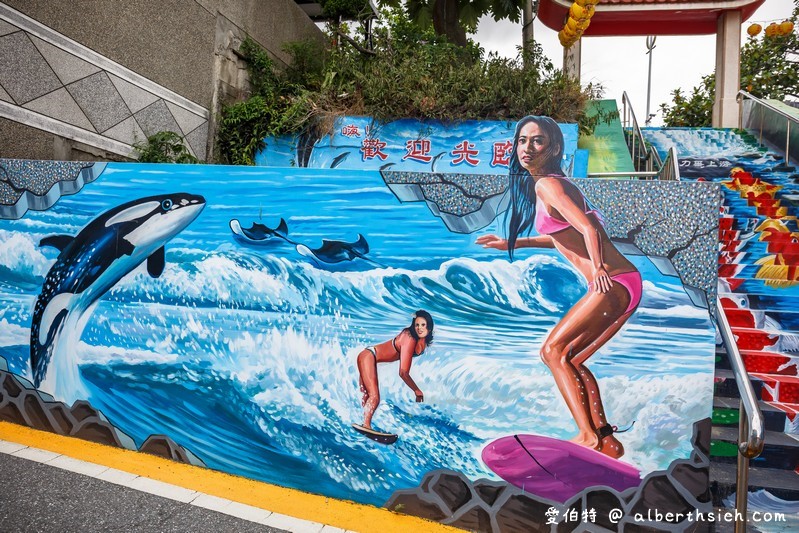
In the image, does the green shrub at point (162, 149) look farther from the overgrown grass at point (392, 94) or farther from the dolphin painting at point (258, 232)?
the dolphin painting at point (258, 232)

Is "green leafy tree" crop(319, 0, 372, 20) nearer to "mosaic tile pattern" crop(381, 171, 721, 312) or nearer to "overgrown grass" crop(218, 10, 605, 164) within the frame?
"overgrown grass" crop(218, 10, 605, 164)

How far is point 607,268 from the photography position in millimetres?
3424

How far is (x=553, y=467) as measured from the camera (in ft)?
11.4

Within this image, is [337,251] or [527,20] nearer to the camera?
[337,251]

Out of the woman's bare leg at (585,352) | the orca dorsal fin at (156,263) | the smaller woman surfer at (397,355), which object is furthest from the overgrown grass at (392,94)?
the woman's bare leg at (585,352)

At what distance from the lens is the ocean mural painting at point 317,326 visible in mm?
3379

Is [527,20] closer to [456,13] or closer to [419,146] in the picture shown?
[456,13]

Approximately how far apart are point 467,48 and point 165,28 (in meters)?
5.11

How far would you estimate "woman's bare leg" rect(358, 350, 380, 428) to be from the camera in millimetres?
3832

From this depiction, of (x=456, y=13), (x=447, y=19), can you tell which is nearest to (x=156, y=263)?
(x=447, y=19)

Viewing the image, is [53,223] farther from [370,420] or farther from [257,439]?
[370,420]

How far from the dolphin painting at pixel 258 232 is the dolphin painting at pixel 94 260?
0.37 meters

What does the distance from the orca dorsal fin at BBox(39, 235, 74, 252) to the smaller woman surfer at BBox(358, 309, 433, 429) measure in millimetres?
2780

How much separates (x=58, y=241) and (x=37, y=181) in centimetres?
59
